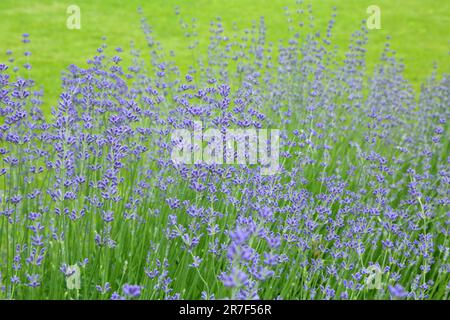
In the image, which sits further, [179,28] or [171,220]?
[179,28]

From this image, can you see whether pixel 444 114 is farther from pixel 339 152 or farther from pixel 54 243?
pixel 54 243

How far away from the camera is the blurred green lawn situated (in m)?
10.4

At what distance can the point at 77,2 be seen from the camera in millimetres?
12859

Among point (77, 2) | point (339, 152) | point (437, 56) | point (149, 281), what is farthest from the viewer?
point (77, 2)

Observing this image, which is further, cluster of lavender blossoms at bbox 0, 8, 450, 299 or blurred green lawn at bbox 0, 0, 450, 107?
blurred green lawn at bbox 0, 0, 450, 107

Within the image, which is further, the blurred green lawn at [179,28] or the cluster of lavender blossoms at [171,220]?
the blurred green lawn at [179,28]

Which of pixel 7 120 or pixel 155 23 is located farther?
pixel 155 23

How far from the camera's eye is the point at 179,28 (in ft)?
39.3


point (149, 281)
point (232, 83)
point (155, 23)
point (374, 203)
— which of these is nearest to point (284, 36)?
point (155, 23)

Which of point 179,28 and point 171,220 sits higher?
point 171,220

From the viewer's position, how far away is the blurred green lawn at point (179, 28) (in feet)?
34.2
